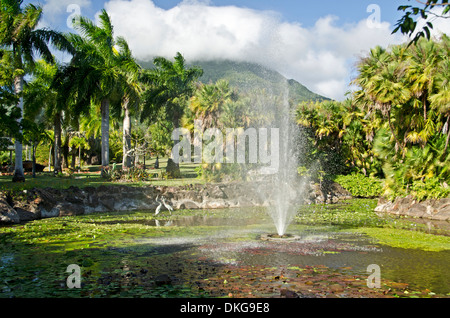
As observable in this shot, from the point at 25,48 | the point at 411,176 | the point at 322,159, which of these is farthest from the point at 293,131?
the point at 25,48

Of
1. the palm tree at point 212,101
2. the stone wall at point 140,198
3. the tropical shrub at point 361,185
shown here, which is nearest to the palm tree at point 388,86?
the tropical shrub at point 361,185

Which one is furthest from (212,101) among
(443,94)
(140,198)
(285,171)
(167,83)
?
(443,94)

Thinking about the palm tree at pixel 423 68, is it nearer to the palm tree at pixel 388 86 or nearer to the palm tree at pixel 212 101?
the palm tree at pixel 388 86

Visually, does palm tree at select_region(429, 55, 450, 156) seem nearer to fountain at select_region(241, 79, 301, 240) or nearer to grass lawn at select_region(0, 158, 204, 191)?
fountain at select_region(241, 79, 301, 240)

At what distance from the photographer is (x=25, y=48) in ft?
97.3

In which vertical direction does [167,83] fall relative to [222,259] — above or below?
above

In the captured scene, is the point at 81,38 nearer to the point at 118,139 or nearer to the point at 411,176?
the point at 411,176

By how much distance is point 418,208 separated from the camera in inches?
885

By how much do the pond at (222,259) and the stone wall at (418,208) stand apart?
2732 mm

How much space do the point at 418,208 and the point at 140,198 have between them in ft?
52.4

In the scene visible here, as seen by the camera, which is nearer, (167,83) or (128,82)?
(128,82)

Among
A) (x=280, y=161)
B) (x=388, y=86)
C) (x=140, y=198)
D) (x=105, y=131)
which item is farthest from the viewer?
(x=280, y=161)

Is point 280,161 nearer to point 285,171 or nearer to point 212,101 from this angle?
point 285,171

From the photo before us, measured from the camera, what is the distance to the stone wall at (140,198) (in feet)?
68.3
